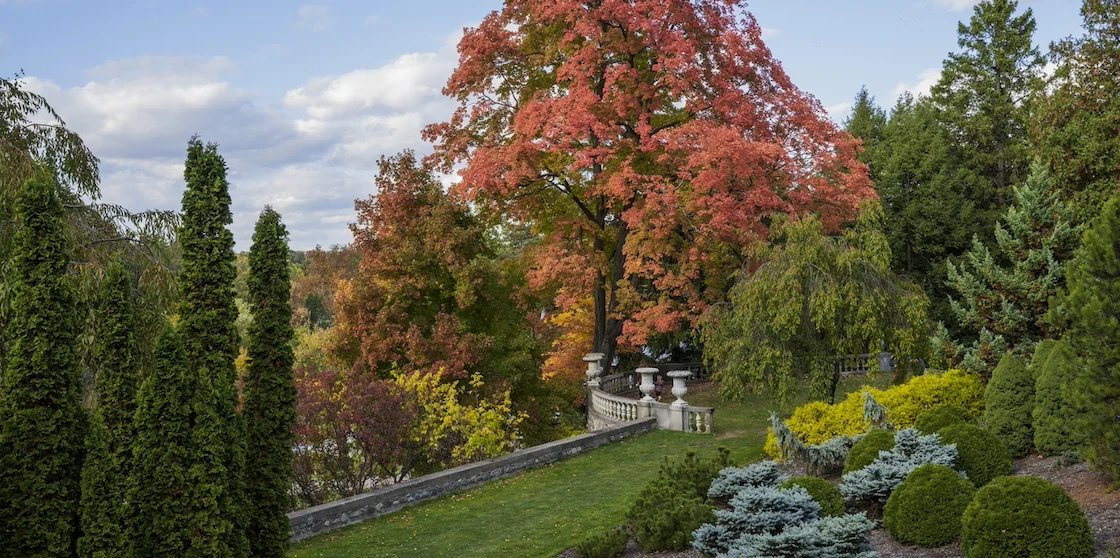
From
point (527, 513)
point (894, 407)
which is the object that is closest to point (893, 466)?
point (894, 407)

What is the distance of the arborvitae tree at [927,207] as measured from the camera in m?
34.8

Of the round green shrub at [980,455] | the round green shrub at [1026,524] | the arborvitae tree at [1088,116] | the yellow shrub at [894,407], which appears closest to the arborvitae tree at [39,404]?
the round green shrub at [1026,524]

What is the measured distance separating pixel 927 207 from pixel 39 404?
112 feet

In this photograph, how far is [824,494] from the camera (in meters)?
9.81

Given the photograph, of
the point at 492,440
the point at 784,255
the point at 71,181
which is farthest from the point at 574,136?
the point at 71,181

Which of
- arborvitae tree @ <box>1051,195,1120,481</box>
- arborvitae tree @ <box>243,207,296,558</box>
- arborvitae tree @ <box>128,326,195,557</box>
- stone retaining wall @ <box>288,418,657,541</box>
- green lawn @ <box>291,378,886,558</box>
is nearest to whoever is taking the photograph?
arborvitae tree @ <box>128,326,195,557</box>

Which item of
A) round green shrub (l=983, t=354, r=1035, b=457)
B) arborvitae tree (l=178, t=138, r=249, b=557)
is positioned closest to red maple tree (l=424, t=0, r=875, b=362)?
round green shrub (l=983, t=354, r=1035, b=457)

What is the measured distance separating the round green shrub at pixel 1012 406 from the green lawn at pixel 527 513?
14.5 feet

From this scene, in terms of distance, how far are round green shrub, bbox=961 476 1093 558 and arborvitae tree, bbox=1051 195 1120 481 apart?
1760mm

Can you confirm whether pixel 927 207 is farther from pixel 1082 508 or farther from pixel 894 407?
pixel 1082 508

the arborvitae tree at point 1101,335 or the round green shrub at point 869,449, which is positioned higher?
the arborvitae tree at point 1101,335

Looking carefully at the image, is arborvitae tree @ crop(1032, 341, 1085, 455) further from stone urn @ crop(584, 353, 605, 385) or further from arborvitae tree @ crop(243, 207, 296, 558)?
stone urn @ crop(584, 353, 605, 385)

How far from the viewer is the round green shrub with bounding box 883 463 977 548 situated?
28.4 feet

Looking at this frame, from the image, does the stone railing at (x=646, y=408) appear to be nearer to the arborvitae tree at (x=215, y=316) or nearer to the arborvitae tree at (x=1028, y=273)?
the arborvitae tree at (x=1028, y=273)
